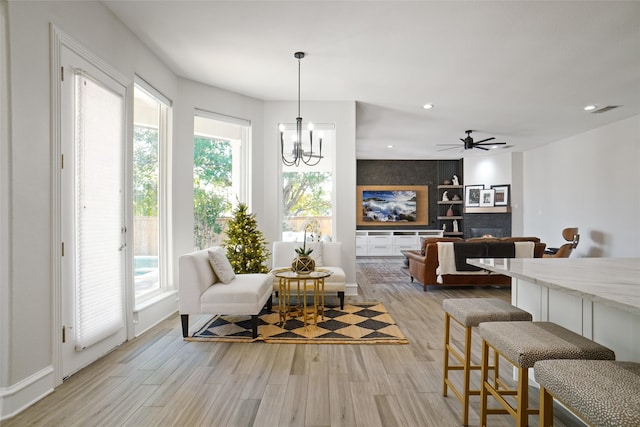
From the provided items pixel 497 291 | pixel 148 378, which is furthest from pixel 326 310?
pixel 497 291

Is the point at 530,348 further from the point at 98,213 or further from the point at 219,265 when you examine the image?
the point at 98,213

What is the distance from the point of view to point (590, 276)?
171cm

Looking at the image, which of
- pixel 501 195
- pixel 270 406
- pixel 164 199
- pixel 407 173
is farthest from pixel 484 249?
pixel 407 173

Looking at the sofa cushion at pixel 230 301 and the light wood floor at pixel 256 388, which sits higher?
the sofa cushion at pixel 230 301

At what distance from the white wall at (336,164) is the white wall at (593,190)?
184 inches

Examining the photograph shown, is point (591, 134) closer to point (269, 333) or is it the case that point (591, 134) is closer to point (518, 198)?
point (518, 198)

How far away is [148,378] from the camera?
2725 millimetres

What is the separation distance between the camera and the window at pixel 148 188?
389 cm

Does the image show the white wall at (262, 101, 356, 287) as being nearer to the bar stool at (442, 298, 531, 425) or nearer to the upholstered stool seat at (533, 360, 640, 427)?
the bar stool at (442, 298, 531, 425)

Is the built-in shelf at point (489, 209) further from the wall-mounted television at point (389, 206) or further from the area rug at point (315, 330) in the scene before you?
the area rug at point (315, 330)

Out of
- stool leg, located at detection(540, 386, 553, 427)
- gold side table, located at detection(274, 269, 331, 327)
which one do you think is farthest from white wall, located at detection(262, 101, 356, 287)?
stool leg, located at detection(540, 386, 553, 427)

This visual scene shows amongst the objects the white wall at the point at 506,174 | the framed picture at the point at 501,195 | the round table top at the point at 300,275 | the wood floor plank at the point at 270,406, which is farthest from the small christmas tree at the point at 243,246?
the white wall at the point at 506,174

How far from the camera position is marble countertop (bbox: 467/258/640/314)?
1.28 metres

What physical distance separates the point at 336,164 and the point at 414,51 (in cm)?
209
